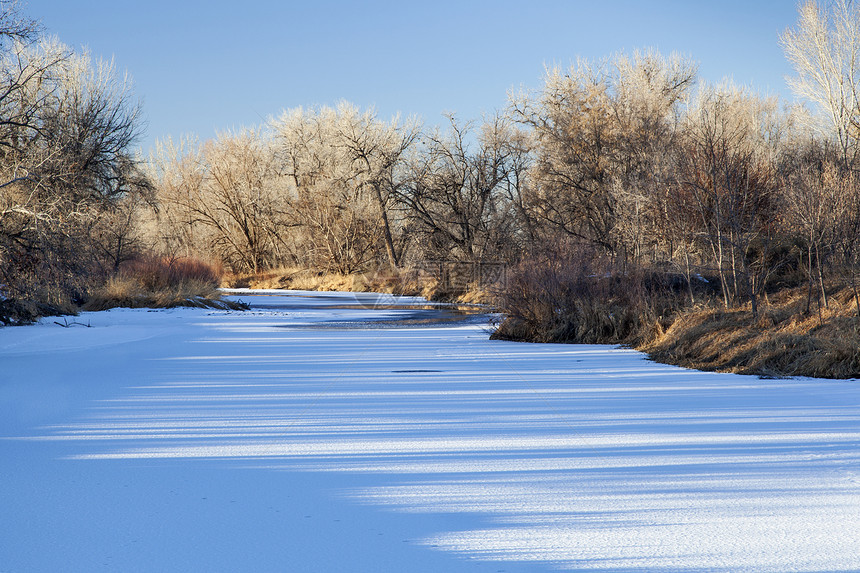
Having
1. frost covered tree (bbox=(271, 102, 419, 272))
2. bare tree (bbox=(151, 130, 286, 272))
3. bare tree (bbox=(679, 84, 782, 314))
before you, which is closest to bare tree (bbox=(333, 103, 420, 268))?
frost covered tree (bbox=(271, 102, 419, 272))

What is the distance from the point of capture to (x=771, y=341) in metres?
8.77

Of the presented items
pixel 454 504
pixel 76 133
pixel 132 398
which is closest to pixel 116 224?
pixel 76 133

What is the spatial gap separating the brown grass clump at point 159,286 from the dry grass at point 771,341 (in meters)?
14.5

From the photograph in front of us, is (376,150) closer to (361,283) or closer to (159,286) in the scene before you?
(361,283)

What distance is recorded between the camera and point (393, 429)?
18.3ft

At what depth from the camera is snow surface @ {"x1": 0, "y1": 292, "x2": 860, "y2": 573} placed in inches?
119

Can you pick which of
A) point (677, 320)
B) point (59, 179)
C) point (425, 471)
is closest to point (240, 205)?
point (59, 179)

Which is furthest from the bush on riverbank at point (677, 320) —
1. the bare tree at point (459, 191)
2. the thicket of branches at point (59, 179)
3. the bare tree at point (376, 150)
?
the bare tree at point (376, 150)

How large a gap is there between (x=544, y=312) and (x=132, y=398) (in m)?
8.32

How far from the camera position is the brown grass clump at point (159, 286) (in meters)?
20.0

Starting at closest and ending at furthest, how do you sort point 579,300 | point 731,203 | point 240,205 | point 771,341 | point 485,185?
point 771,341 → point 731,203 → point 579,300 → point 485,185 → point 240,205

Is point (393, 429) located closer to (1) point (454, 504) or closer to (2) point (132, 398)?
(1) point (454, 504)

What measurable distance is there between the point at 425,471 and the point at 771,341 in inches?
239

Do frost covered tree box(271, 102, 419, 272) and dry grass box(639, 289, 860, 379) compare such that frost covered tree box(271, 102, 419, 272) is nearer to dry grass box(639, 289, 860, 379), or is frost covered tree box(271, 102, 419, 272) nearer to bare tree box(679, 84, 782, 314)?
bare tree box(679, 84, 782, 314)
